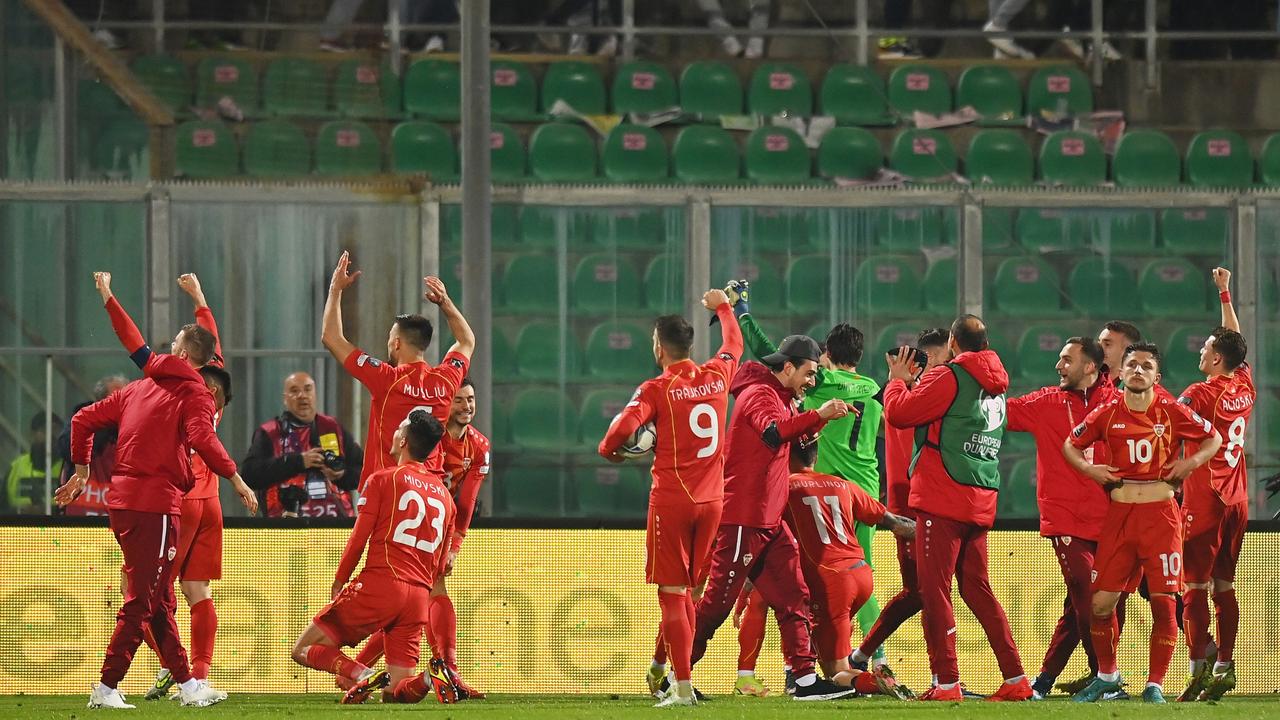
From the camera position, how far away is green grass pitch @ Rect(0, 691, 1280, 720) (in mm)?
8359

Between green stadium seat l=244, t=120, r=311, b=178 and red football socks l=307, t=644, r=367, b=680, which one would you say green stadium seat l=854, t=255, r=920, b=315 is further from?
red football socks l=307, t=644, r=367, b=680

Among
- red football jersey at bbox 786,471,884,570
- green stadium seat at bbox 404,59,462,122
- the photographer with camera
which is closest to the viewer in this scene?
red football jersey at bbox 786,471,884,570

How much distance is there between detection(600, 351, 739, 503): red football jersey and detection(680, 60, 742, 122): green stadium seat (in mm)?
9541

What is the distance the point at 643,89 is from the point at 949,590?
381 inches

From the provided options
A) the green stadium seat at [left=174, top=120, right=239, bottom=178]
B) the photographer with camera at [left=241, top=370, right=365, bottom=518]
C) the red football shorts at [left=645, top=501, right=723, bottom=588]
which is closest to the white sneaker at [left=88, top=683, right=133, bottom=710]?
the red football shorts at [left=645, top=501, right=723, bottom=588]

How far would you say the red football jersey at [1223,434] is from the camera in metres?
9.71

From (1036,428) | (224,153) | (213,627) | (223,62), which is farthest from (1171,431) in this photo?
(223,62)

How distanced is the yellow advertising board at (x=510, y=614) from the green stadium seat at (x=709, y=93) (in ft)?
27.9

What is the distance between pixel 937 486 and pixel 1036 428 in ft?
2.57

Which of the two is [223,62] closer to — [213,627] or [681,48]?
[681,48]

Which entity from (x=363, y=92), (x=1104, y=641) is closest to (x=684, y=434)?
(x=1104, y=641)

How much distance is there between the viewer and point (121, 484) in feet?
28.9

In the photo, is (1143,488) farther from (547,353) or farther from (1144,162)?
(1144,162)

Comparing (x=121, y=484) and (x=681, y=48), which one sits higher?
(x=681, y=48)
